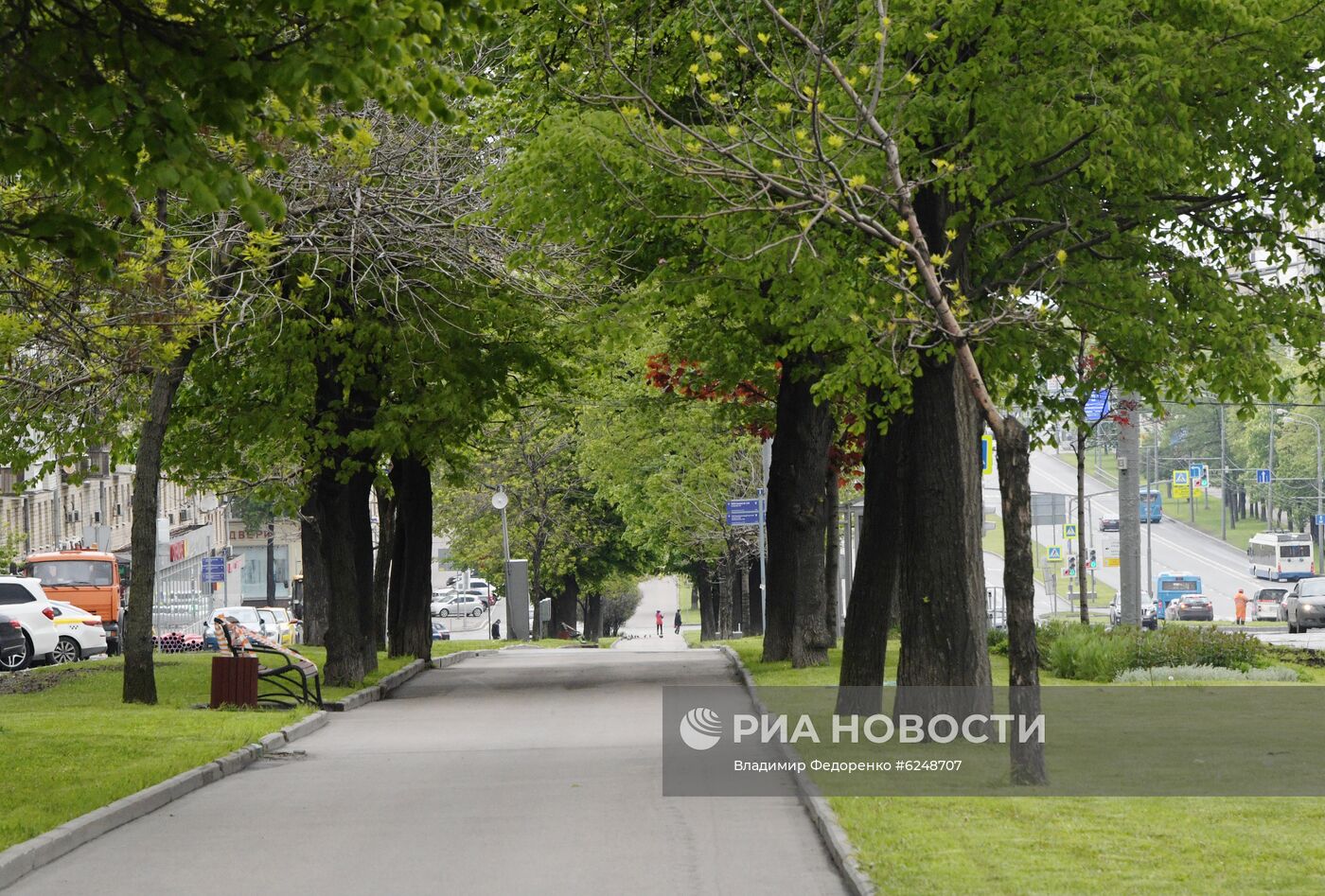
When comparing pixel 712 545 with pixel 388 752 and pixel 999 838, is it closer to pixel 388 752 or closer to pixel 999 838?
pixel 388 752

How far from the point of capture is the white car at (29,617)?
35.2m

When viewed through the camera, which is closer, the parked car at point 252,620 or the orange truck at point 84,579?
the orange truck at point 84,579

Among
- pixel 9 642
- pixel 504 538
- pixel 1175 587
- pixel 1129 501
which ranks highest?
pixel 1129 501

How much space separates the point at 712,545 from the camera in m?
54.8

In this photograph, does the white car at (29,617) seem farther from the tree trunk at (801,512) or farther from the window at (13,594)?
the tree trunk at (801,512)

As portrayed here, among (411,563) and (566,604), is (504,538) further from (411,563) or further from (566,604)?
(411,563)

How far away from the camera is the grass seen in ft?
27.5

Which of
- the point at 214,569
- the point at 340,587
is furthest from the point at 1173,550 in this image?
the point at 340,587

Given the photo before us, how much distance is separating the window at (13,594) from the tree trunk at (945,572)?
2537 cm

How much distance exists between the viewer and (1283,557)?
89.1 metres

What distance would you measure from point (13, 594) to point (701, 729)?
22.2 m

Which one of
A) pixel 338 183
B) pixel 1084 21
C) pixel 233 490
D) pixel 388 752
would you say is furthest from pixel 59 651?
pixel 1084 21

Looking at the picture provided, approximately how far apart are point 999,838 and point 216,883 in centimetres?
420

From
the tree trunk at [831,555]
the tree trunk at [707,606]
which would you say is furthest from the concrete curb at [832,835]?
the tree trunk at [707,606]
